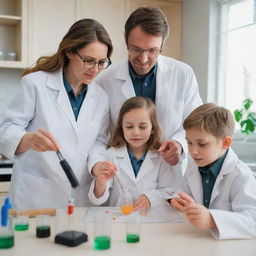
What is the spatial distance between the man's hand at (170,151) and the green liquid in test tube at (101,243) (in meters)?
0.63

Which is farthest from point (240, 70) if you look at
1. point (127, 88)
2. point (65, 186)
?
point (65, 186)

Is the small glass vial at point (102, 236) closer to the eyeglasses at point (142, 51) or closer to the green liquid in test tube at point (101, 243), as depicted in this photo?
the green liquid in test tube at point (101, 243)

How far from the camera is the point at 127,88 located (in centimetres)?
191

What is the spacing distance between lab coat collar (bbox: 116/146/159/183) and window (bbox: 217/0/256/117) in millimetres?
1754

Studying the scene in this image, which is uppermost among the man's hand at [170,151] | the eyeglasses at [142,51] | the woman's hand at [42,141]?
the eyeglasses at [142,51]

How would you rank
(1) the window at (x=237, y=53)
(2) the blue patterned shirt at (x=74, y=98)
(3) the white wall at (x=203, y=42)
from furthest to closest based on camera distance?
(3) the white wall at (x=203, y=42)
(1) the window at (x=237, y=53)
(2) the blue patterned shirt at (x=74, y=98)

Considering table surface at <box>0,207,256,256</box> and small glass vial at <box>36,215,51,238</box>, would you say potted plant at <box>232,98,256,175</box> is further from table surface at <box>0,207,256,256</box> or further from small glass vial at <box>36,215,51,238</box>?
small glass vial at <box>36,215,51,238</box>

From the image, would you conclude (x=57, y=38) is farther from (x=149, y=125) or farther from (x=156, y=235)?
(x=156, y=235)

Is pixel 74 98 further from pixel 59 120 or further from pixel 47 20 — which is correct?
pixel 47 20

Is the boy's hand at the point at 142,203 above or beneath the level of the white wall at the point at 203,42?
beneath

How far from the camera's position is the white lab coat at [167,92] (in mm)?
1887

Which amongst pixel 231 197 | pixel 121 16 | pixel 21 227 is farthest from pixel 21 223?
pixel 121 16

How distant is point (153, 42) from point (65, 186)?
2.33ft

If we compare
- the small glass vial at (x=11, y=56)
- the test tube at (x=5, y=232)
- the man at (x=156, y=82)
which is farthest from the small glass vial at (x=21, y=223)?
the small glass vial at (x=11, y=56)
